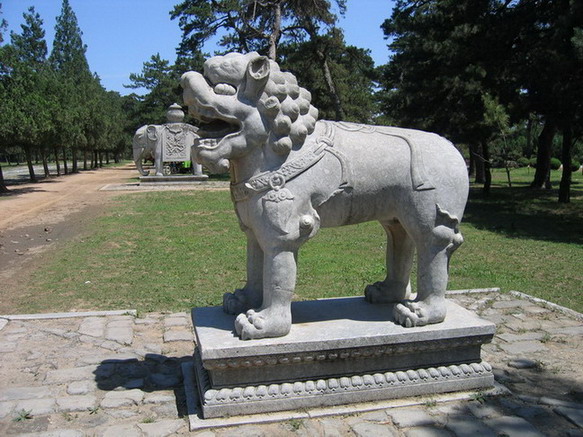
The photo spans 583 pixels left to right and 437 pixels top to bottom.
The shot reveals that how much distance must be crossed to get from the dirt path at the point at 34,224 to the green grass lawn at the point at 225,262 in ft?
1.03

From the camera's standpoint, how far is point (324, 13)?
955 inches

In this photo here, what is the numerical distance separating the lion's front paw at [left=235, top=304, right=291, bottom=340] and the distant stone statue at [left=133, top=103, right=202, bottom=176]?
2087 centimetres

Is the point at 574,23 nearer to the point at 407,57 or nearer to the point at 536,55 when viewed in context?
the point at 536,55

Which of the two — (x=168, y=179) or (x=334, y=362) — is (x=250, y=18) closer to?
(x=168, y=179)

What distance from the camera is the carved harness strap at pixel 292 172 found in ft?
10.7

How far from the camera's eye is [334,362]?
136 inches

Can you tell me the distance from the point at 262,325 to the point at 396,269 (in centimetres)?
132

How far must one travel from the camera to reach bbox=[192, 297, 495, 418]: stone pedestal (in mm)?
3270

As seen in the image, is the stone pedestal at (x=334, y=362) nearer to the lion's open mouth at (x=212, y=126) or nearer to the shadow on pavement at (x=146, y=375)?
the shadow on pavement at (x=146, y=375)

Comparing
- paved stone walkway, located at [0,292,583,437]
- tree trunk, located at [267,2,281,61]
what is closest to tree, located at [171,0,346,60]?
tree trunk, located at [267,2,281,61]

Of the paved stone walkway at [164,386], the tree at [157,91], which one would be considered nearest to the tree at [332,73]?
the tree at [157,91]

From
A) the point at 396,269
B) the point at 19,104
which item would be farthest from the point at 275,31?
the point at 396,269

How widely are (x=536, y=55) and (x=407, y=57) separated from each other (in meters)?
4.87

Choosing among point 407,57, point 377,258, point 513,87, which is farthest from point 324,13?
point 377,258
